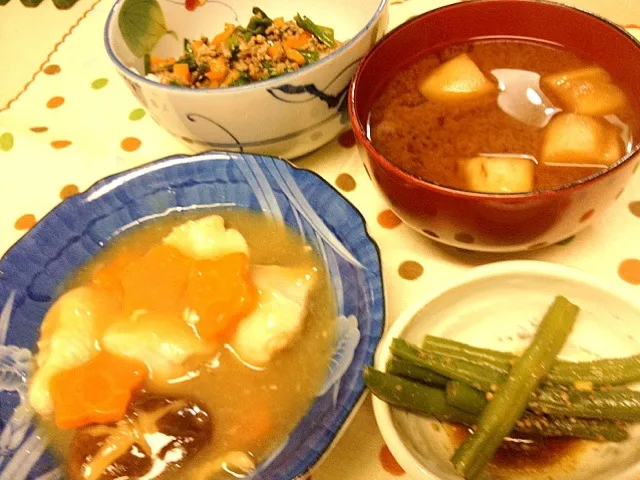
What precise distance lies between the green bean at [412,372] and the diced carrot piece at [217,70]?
0.73 m

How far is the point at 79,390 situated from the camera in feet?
2.98

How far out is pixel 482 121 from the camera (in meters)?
1.03

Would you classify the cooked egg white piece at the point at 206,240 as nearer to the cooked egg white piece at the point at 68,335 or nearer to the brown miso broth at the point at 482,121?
the cooked egg white piece at the point at 68,335

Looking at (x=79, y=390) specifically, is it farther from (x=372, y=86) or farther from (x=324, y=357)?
(x=372, y=86)

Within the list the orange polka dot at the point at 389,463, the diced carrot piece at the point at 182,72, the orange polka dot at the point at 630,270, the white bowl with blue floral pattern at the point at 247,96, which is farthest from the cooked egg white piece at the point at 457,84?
the orange polka dot at the point at 389,463

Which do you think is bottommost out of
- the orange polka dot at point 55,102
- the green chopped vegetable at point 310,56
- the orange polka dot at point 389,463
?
the orange polka dot at point 389,463

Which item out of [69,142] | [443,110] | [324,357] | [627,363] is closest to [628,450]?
[627,363]

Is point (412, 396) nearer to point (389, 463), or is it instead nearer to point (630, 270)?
point (389, 463)

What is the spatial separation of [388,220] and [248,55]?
18.5 inches

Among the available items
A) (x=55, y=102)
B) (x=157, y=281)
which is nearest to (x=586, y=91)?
(x=157, y=281)

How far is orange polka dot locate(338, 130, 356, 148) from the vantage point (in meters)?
1.28

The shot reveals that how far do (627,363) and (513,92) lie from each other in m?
0.51

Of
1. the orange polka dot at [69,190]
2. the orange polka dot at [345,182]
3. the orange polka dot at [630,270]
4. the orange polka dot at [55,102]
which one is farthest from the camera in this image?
the orange polka dot at [55,102]

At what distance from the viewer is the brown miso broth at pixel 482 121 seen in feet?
3.14
